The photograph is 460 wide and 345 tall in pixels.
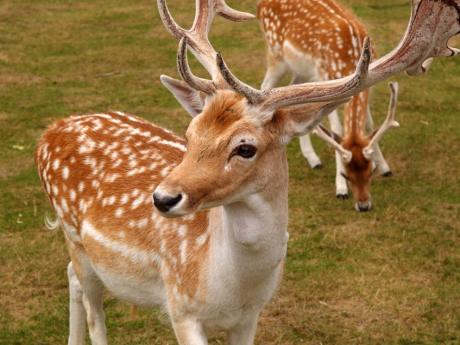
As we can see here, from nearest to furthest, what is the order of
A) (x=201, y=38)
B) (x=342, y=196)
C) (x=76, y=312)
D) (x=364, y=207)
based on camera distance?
(x=201, y=38) < (x=76, y=312) < (x=364, y=207) < (x=342, y=196)

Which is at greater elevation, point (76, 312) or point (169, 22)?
point (169, 22)

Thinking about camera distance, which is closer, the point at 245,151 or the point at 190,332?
the point at 245,151

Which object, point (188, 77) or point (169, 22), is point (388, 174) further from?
point (188, 77)

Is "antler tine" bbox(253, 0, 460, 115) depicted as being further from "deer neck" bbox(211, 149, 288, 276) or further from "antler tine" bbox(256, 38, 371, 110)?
"deer neck" bbox(211, 149, 288, 276)

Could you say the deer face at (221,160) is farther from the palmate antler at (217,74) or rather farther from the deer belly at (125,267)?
the deer belly at (125,267)

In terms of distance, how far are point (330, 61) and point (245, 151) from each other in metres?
4.06

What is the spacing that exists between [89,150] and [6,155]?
366 cm

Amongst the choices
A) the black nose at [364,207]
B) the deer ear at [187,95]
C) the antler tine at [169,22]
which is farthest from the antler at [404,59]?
the black nose at [364,207]

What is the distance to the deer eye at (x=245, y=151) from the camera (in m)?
3.26

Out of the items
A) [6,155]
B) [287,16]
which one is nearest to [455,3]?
[287,16]

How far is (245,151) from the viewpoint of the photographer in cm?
328

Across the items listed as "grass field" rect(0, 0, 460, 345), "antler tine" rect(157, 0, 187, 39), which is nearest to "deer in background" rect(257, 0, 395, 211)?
"grass field" rect(0, 0, 460, 345)

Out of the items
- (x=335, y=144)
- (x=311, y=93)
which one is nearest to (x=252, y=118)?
(x=311, y=93)

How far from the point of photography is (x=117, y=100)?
30.4 feet
